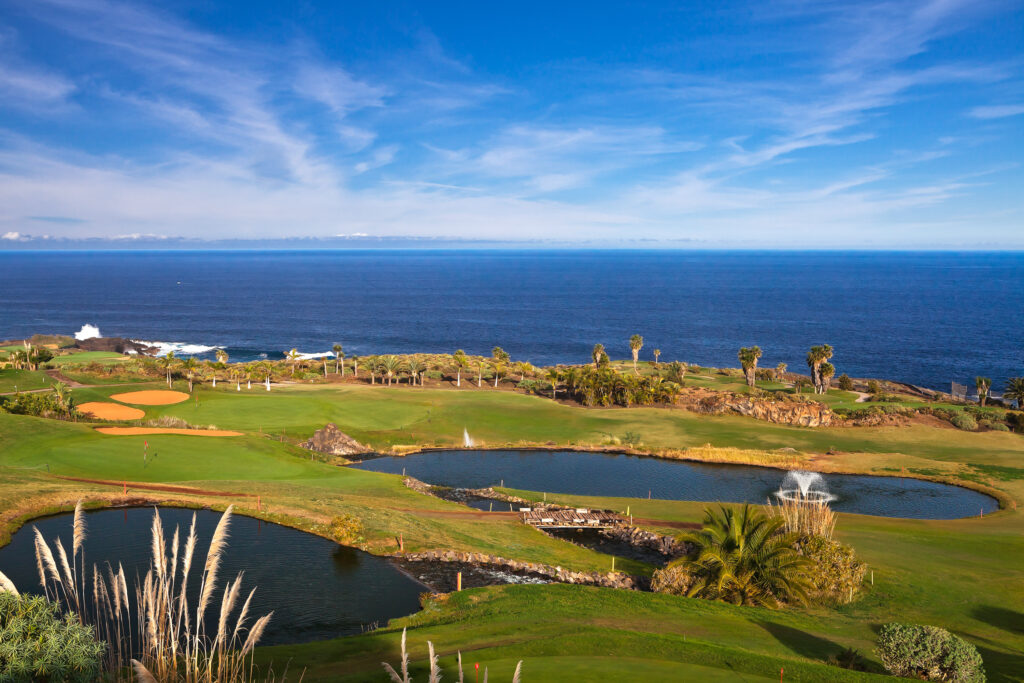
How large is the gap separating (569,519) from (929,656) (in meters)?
21.9

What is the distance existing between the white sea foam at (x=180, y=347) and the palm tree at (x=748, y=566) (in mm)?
120142

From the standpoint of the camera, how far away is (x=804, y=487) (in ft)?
155

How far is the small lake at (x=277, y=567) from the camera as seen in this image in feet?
79.7

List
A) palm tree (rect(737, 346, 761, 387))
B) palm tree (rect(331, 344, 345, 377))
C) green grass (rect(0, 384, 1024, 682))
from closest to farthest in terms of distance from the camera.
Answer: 1. green grass (rect(0, 384, 1024, 682))
2. palm tree (rect(737, 346, 761, 387))
3. palm tree (rect(331, 344, 345, 377))

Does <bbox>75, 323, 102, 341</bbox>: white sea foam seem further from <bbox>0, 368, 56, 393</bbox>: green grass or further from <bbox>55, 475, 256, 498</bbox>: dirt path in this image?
<bbox>55, 475, 256, 498</bbox>: dirt path

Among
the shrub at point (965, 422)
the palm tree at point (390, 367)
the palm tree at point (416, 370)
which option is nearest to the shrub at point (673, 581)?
the shrub at point (965, 422)

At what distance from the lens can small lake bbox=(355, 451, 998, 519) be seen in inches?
1729

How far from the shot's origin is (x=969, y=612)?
2366cm

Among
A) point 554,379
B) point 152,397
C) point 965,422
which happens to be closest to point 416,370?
point 554,379

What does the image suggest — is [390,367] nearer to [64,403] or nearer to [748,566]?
[64,403]

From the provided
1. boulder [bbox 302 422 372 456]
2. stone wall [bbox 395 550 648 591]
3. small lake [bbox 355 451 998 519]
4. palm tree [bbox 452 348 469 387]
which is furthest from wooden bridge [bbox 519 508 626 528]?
palm tree [bbox 452 348 469 387]

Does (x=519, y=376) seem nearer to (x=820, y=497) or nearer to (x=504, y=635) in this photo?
(x=820, y=497)

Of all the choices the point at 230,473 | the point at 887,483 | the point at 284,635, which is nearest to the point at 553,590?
the point at 284,635

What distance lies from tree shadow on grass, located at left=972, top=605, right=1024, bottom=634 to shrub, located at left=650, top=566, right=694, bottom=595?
9.94 m
